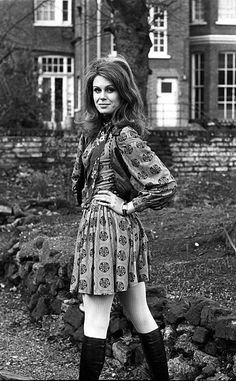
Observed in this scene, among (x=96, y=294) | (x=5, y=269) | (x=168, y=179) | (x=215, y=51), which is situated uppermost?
(x=215, y=51)

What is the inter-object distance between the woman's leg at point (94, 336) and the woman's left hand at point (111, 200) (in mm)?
491

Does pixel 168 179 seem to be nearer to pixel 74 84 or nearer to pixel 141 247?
pixel 141 247

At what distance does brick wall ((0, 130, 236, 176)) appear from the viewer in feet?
63.3

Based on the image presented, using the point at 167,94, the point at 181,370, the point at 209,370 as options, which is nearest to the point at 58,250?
the point at 181,370

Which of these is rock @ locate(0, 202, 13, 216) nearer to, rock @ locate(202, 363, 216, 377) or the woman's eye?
rock @ locate(202, 363, 216, 377)

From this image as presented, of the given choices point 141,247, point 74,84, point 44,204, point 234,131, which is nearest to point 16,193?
point 44,204

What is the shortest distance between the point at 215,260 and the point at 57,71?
3369 centimetres

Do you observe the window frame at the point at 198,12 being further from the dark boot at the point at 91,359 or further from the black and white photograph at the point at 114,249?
the dark boot at the point at 91,359

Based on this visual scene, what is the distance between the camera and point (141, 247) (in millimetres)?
5527

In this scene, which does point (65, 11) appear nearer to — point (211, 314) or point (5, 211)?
point (5, 211)

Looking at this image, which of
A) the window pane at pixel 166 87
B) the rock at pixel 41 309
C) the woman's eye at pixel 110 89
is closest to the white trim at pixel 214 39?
the window pane at pixel 166 87

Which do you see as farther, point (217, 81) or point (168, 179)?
point (217, 81)

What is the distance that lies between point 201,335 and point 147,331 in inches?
31.1

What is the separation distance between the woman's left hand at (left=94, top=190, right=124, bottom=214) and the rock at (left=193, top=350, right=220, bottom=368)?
132 centimetres
